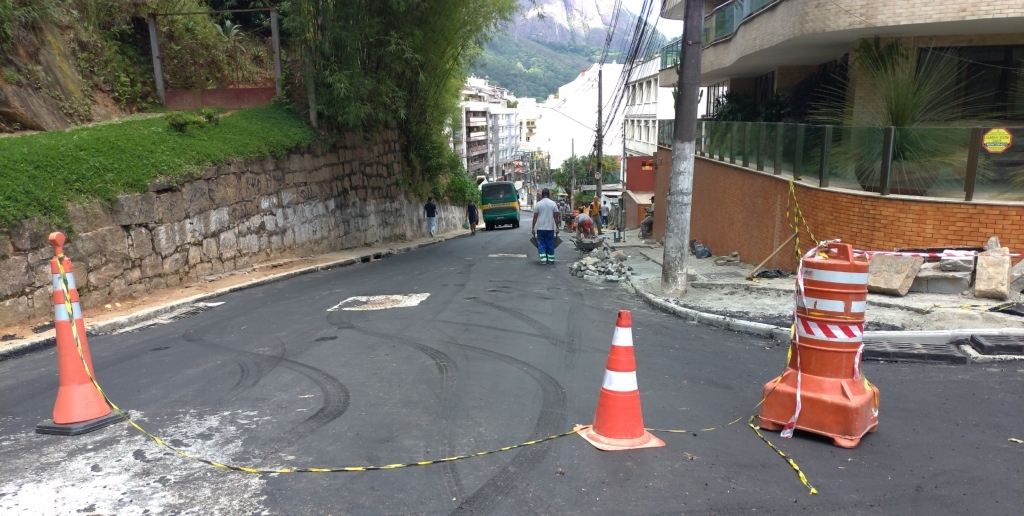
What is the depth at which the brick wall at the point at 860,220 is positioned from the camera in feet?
28.9

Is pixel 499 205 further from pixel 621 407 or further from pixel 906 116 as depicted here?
pixel 621 407

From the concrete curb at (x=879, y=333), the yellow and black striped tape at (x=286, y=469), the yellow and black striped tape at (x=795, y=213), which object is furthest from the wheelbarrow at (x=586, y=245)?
the yellow and black striped tape at (x=286, y=469)

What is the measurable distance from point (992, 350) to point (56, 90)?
1495 cm

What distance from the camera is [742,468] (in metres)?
4.38

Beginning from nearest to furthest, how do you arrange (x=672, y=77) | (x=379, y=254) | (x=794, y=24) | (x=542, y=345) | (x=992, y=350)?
(x=992, y=350)
(x=542, y=345)
(x=794, y=24)
(x=379, y=254)
(x=672, y=77)

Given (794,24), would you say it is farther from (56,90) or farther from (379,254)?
(56,90)

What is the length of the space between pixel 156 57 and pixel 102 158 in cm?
723

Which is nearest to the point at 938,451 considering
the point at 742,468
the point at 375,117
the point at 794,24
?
the point at 742,468

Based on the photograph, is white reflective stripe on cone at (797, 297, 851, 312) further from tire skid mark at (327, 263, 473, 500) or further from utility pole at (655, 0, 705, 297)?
utility pole at (655, 0, 705, 297)

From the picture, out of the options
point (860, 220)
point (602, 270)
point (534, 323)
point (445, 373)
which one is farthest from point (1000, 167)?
point (445, 373)

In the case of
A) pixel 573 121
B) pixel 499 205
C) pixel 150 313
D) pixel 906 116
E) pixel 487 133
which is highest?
pixel 573 121

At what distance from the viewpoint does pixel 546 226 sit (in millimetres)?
15164

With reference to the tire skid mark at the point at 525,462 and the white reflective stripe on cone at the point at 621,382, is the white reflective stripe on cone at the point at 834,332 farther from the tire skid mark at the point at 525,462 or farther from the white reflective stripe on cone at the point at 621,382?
the tire skid mark at the point at 525,462

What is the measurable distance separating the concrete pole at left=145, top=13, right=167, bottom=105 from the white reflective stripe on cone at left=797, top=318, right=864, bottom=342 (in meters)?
16.2
